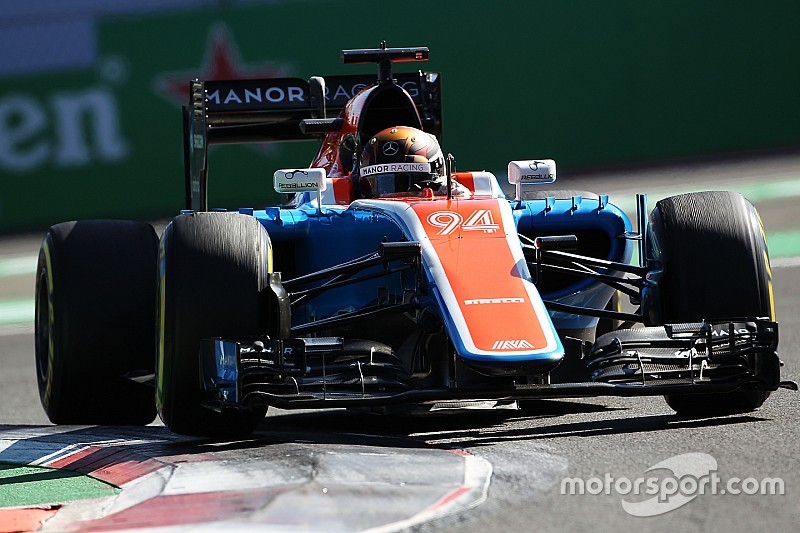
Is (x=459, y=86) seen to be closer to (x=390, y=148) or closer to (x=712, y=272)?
(x=390, y=148)

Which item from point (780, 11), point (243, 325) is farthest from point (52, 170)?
point (243, 325)

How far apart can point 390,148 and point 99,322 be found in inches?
73.2

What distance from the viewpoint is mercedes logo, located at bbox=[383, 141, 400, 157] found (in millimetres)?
8570

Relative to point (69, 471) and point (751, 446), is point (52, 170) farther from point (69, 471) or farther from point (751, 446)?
point (751, 446)

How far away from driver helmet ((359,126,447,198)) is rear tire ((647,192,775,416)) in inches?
61.9

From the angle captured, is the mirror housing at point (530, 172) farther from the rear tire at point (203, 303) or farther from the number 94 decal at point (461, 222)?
the rear tire at point (203, 303)

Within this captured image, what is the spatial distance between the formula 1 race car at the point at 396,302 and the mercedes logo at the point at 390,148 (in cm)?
2

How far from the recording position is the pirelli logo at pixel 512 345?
21.0 ft

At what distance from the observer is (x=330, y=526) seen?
4.79 meters

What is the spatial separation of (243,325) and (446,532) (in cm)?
224

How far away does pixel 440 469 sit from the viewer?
5.75m

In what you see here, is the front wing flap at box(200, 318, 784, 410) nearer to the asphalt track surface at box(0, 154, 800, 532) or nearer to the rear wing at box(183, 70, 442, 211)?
the asphalt track surface at box(0, 154, 800, 532)

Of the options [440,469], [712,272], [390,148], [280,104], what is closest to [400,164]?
[390,148]

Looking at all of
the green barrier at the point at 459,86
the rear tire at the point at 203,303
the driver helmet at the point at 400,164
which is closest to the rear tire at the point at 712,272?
the driver helmet at the point at 400,164
